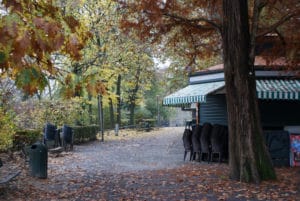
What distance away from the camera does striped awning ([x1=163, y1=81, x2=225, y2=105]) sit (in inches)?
678

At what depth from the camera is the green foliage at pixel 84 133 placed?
26.2 meters

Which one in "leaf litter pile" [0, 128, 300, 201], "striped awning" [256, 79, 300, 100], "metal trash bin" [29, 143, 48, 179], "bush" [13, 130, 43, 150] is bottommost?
"leaf litter pile" [0, 128, 300, 201]

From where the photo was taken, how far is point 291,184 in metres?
11.1

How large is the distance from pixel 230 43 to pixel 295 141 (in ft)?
16.0

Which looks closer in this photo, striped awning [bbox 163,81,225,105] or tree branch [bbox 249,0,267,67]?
tree branch [bbox 249,0,267,67]

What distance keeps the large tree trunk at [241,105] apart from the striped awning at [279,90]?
3576 mm

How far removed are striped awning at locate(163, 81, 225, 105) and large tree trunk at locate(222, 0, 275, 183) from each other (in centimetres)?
490

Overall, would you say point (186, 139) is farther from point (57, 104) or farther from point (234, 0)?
point (57, 104)

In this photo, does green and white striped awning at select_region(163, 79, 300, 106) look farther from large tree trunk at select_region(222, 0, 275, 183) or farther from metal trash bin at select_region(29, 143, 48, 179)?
metal trash bin at select_region(29, 143, 48, 179)

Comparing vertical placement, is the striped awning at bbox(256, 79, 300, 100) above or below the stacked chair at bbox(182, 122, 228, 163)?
above

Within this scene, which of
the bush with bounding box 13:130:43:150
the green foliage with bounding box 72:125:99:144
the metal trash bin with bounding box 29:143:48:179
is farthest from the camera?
the green foliage with bounding box 72:125:99:144

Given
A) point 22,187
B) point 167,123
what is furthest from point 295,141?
point 167,123

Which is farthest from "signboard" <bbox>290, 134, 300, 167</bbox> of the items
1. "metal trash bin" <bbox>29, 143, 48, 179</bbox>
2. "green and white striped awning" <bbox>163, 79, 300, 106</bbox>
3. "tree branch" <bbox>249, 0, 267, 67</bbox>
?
"metal trash bin" <bbox>29, 143, 48, 179</bbox>

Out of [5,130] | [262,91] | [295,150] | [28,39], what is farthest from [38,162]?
[28,39]
